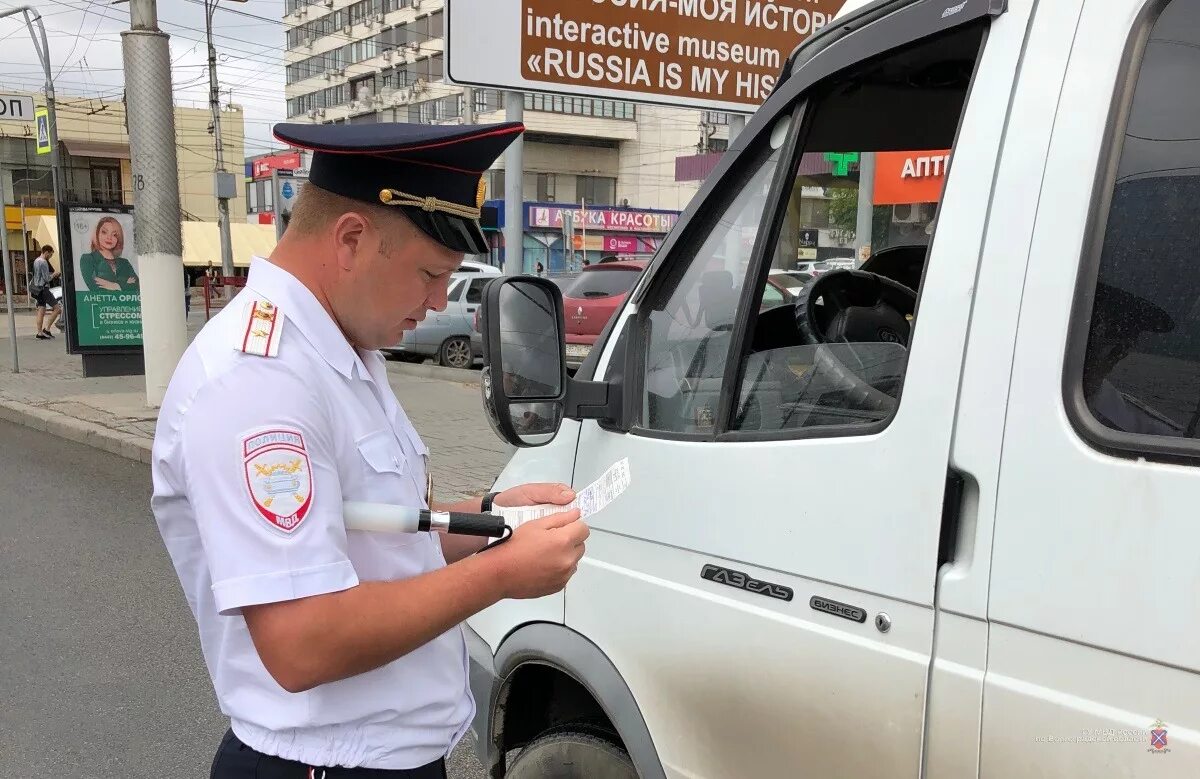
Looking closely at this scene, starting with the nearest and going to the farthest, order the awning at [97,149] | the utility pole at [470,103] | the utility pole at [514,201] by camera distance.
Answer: the utility pole at [514,201], the utility pole at [470,103], the awning at [97,149]

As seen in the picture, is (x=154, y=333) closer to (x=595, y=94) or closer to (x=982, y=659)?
(x=595, y=94)

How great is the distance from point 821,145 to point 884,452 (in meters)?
1.12

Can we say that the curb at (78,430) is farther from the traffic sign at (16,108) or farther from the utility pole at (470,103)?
the utility pole at (470,103)

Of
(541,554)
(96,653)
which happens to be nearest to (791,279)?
(541,554)

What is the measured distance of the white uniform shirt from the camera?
1.19 m

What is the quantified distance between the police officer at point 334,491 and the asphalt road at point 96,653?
2.17 meters

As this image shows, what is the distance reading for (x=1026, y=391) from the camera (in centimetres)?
129

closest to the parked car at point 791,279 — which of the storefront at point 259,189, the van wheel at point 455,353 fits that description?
the van wheel at point 455,353

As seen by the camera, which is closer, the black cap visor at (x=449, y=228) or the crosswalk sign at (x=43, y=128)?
the black cap visor at (x=449, y=228)

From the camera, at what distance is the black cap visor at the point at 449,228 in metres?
1.40

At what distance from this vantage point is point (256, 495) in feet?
3.88

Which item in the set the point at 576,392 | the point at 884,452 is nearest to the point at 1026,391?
the point at 884,452

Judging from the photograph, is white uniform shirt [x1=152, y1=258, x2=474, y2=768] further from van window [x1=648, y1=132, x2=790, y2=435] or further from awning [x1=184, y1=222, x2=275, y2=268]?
awning [x1=184, y1=222, x2=275, y2=268]

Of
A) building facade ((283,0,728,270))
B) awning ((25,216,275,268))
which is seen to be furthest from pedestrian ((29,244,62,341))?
building facade ((283,0,728,270))
